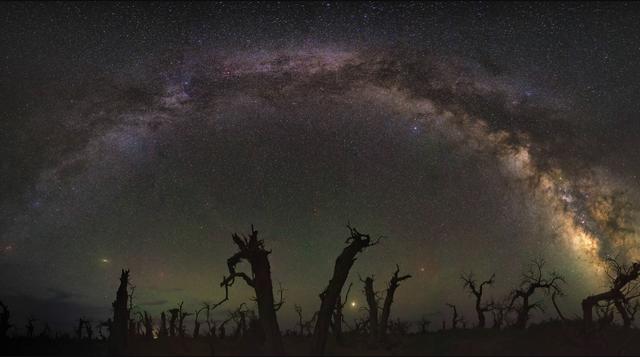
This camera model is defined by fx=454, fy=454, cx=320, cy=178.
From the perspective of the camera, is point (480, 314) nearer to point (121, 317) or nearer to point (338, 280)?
point (338, 280)

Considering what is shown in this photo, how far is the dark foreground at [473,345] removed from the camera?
24.4 m

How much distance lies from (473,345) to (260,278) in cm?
1392

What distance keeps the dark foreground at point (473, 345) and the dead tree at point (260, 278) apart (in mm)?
Result: 6050

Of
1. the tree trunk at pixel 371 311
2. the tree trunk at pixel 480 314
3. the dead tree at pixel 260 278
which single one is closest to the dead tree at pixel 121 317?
the dead tree at pixel 260 278

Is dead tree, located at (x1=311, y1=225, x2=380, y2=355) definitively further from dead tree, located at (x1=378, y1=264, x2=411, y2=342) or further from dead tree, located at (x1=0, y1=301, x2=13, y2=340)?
dead tree, located at (x1=0, y1=301, x2=13, y2=340)

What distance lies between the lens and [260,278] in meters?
22.2

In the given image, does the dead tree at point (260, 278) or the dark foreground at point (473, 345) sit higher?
the dead tree at point (260, 278)

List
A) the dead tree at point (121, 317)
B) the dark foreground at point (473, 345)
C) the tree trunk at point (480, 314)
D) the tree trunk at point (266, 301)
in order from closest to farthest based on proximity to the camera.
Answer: the tree trunk at point (266, 301)
the dark foreground at point (473, 345)
the dead tree at point (121, 317)
the tree trunk at point (480, 314)

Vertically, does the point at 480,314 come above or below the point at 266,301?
below

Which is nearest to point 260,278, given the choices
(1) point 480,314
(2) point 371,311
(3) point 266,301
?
(3) point 266,301

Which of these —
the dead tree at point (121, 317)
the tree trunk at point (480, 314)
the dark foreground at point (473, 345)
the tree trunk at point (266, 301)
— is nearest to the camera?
the tree trunk at point (266, 301)

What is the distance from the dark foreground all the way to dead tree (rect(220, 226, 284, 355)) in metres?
6.05

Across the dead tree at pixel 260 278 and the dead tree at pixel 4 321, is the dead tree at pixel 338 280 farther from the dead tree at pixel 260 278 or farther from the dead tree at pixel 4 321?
the dead tree at pixel 4 321

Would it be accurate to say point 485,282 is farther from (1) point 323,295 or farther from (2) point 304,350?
(1) point 323,295
